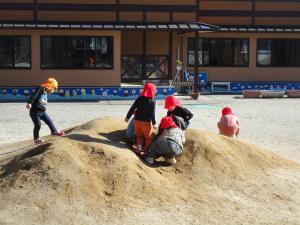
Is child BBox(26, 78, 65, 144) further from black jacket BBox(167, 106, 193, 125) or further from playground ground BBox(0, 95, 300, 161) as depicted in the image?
black jacket BBox(167, 106, 193, 125)

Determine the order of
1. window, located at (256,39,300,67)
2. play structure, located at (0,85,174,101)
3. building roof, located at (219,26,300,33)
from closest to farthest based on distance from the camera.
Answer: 1. play structure, located at (0,85,174,101)
2. building roof, located at (219,26,300,33)
3. window, located at (256,39,300,67)

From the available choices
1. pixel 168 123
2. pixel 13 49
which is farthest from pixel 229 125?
pixel 13 49

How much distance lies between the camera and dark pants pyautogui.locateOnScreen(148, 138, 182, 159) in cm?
823

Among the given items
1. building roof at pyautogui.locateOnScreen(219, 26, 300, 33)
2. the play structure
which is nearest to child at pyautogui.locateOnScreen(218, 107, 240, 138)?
the play structure

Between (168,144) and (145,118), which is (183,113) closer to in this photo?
(145,118)

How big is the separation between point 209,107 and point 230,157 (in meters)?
12.8

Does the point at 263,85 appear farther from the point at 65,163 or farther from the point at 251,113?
the point at 65,163

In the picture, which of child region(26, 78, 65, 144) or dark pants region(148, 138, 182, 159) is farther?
child region(26, 78, 65, 144)

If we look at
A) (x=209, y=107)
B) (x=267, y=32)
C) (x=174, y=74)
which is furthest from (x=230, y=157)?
(x=267, y=32)

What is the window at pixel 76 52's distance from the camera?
2395cm

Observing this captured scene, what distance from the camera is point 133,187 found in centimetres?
723

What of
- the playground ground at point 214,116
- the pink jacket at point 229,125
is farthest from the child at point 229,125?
the playground ground at point 214,116

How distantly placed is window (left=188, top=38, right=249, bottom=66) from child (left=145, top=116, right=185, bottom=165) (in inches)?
807

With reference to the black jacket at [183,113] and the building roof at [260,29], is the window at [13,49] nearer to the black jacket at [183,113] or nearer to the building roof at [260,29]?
the building roof at [260,29]
